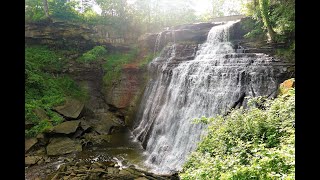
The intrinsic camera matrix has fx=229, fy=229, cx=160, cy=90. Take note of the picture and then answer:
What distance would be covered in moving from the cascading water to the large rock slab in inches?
163

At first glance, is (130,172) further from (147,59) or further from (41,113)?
(147,59)

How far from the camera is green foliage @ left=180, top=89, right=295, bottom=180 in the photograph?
13.1ft

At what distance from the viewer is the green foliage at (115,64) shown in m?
19.0

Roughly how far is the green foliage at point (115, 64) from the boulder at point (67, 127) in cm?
532

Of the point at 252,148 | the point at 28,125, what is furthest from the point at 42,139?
the point at 252,148

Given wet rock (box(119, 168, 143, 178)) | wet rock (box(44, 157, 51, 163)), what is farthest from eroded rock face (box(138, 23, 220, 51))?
wet rock (box(44, 157, 51, 163))

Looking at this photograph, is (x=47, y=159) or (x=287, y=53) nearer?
(x=287, y=53)

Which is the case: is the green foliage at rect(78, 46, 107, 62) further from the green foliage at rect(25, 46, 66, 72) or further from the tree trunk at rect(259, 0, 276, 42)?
the tree trunk at rect(259, 0, 276, 42)

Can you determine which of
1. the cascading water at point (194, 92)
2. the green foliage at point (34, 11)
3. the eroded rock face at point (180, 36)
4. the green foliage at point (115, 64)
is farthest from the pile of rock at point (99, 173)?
the green foliage at point (34, 11)

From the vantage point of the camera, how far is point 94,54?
19.3 m

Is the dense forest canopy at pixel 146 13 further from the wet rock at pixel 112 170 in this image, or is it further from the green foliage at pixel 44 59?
the wet rock at pixel 112 170

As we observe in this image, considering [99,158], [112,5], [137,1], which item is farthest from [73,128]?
[137,1]

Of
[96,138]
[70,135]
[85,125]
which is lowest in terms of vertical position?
[96,138]

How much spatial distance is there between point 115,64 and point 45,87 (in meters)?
5.83
